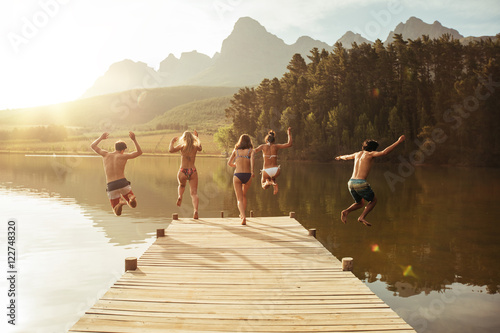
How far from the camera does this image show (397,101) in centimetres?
7731

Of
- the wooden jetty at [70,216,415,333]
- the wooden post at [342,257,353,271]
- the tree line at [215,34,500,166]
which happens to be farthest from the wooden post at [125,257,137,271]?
the tree line at [215,34,500,166]

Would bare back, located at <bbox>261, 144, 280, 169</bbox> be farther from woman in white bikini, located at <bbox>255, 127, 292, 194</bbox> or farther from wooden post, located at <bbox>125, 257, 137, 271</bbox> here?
wooden post, located at <bbox>125, 257, 137, 271</bbox>

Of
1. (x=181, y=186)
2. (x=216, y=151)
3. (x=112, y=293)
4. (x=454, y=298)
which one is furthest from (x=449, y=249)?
(x=216, y=151)

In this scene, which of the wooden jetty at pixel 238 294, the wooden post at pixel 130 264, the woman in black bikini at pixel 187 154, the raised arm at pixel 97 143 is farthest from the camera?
the woman in black bikini at pixel 187 154

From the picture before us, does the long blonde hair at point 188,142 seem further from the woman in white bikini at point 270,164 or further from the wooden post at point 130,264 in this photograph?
the wooden post at point 130,264

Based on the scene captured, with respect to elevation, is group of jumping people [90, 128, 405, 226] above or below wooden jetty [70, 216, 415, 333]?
above

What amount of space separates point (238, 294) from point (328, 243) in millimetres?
10363

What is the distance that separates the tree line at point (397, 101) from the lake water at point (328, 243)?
36456 mm

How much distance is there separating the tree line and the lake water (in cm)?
3646

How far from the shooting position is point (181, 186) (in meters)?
13.4

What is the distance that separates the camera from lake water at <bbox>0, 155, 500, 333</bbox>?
35.2 feet

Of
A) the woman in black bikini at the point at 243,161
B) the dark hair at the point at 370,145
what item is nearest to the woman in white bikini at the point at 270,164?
the woman in black bikini at the point at 243,161

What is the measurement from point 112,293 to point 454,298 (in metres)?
8.79

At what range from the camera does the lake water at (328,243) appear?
10734mm
